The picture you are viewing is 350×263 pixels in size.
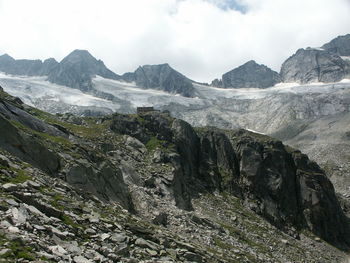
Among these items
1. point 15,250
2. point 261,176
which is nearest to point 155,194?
point 261,176

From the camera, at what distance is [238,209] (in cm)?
9644

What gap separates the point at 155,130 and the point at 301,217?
2036 inches

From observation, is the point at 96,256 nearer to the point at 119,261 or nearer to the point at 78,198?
the point at 119,261

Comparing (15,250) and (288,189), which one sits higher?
(15,250)

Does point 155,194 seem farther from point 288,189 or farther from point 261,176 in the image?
point 288,189

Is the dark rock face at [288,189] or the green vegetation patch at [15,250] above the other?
the green vegetation patch at [15,250]

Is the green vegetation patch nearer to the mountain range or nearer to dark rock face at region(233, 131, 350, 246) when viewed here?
the mountain range

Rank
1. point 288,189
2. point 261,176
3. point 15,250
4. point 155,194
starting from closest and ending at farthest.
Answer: point 15,250
point 155,194
point 261,176
point 288,189

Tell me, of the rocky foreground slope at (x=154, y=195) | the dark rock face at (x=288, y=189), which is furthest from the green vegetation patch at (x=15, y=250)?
the dark rock face at (x=288, y=189)

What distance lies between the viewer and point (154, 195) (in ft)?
229

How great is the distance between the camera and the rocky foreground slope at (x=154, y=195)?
22297 mm

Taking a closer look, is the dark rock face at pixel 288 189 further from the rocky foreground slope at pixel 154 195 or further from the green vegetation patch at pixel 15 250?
the green vegetation patch at pixel 15 250

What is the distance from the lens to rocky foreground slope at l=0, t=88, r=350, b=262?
73.2 feet

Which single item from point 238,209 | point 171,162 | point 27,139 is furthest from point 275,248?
point 27,139
